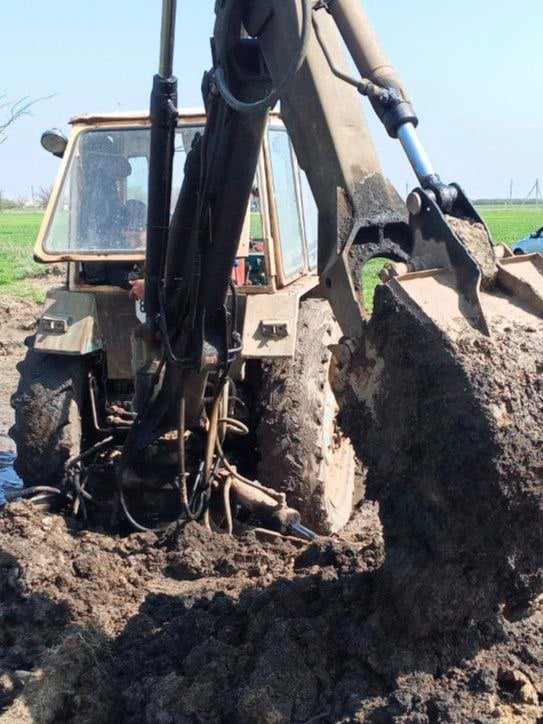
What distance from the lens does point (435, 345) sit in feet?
9.63

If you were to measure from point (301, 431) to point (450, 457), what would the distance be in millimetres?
2293

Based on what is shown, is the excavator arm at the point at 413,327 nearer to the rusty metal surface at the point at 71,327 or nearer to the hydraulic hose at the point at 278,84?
the hydraulic hose at the point at 278,84

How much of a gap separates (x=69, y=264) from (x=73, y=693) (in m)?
2.85

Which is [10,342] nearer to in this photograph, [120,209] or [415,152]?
[120,209]

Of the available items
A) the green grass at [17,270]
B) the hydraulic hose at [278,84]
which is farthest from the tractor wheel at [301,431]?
the green grass at [17,270]

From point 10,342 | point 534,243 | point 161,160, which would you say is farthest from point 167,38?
point 534,243

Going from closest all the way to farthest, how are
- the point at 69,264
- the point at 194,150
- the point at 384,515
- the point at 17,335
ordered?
the point at 384,515, the point at 194,150, the point at 69,264, the point at 17,335

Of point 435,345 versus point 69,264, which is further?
point 69,264

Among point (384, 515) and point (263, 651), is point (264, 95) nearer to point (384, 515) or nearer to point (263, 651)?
point (384, 515)

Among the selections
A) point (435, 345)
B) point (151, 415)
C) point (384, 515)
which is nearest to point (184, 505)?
point (151, 415)

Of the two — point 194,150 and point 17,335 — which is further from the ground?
point 194,150

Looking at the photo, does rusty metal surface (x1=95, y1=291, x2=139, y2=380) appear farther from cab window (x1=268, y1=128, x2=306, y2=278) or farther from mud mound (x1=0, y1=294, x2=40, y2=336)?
mud mound (x1=0, y1=294, x2=40, y2=336)

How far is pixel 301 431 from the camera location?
16.8 ft

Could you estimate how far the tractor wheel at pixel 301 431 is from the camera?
513 centimetres
